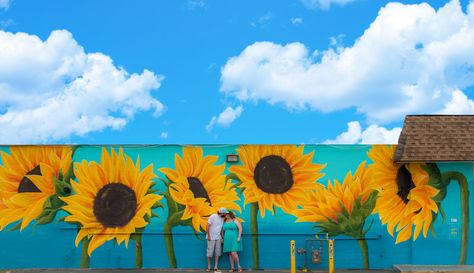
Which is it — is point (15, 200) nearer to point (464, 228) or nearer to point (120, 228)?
point (120, 228)

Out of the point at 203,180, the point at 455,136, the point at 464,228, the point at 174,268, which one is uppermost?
the point at 455,136

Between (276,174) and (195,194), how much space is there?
228 centimetres

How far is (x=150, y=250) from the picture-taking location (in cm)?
1488

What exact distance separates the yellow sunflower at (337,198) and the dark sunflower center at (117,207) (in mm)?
4531

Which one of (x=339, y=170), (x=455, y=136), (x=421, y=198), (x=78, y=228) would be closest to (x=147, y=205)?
(x=78, y=228)

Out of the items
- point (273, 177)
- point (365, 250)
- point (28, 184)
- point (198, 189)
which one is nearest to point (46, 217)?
point (28, 184)

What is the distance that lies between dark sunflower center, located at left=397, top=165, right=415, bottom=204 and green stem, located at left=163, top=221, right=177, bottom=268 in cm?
632

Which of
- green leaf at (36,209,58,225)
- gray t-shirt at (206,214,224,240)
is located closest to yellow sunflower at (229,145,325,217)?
gray t-shirt at (206,214,224,240)

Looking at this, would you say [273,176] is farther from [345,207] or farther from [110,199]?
[110,199]

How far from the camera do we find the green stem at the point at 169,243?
14.8m

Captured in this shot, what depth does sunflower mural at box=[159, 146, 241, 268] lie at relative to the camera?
1480 cm

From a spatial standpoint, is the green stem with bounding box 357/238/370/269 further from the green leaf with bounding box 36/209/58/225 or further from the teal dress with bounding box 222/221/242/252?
the green leaf with bounding box 36/209/58/225

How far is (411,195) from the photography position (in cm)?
1482

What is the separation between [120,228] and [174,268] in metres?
1.84
